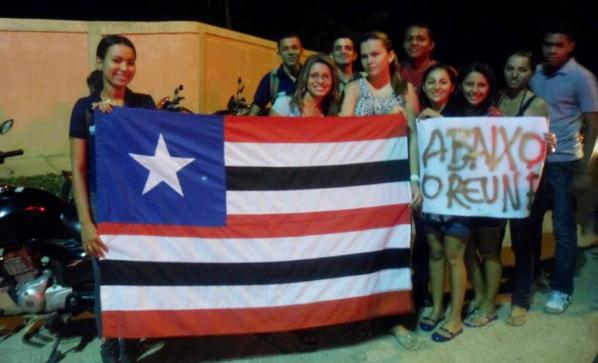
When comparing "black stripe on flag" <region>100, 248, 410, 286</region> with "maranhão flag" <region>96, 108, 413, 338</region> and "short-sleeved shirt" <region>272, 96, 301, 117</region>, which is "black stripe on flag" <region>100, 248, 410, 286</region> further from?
"short-sleeved shirt" <region>272, 96, 301, 117</region>

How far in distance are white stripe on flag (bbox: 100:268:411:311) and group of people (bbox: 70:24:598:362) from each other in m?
0.30

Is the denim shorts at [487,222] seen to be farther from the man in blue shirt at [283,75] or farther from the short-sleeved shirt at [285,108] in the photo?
the man in blue shirt at [283,75]

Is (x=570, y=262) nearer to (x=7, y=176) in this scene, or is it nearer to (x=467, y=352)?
(x=467, y=352)

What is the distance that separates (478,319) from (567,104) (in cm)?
169

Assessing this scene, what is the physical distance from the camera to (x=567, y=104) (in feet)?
13.7

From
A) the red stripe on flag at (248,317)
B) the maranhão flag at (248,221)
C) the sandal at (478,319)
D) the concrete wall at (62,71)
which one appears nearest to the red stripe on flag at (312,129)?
the maranhão flag at (248,221)

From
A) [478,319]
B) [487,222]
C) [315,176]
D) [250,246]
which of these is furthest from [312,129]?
[478,319]

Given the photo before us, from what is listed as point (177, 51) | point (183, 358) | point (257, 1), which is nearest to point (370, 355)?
point (183, 358)

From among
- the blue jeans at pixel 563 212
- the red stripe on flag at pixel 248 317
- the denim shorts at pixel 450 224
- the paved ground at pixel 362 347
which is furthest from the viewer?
the blue jeans at pixel 563 212

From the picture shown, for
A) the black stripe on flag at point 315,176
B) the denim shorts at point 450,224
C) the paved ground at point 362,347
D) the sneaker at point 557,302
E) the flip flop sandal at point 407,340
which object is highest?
the black stripe on flag at point 315,176

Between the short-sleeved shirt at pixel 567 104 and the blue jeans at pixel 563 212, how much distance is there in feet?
0.31

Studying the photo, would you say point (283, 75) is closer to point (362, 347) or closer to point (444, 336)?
point (362, 347)

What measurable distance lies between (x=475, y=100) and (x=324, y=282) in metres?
1.59

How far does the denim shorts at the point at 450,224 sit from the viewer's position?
385cm
